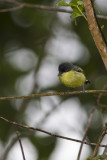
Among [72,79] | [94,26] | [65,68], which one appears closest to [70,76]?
[72,79]

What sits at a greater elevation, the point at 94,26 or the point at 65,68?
the point at 94,26

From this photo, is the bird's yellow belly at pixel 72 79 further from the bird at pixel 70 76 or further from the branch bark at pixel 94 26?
the branch bark at pixel 94 26

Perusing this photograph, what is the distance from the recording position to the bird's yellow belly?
4.29 metres

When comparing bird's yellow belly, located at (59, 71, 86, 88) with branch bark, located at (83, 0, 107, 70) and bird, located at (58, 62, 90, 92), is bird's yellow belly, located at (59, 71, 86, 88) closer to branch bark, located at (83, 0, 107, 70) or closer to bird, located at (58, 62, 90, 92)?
bird, located at (58, 62, 90, 92)

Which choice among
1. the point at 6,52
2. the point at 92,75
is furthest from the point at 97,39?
the point at 6,52

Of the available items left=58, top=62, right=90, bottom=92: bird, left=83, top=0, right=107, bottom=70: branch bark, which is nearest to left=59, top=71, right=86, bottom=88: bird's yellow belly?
left=58, top=62, right=90, bottom=92: bird

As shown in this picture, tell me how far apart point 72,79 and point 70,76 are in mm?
45

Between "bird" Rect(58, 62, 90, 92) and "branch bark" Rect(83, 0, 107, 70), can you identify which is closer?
"branch bark" Rect(83, 0, 107, 70)

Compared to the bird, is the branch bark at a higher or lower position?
higher

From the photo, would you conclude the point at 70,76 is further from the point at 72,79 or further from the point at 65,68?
the point at 65,68

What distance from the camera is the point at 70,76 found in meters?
4.36

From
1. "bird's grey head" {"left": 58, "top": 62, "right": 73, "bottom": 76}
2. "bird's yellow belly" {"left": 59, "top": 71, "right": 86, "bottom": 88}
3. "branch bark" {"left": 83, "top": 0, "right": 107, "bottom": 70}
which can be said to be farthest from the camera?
"bird's grey head" {"left": 58, "top": 62, "right": 73, "bottom": 76}

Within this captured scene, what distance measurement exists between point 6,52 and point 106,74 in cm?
174

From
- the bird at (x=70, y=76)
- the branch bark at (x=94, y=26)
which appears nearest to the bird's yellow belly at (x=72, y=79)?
the bird at (x=70, y=76)
